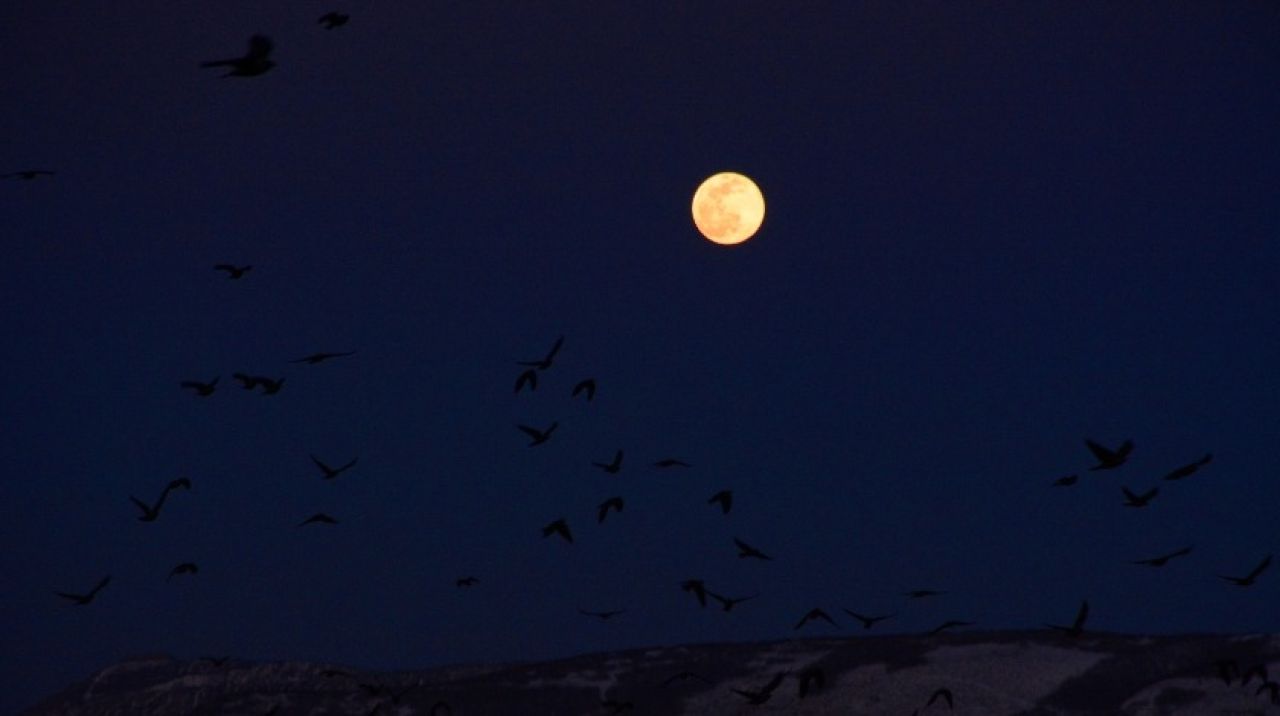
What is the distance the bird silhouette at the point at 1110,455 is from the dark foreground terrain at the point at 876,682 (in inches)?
2168

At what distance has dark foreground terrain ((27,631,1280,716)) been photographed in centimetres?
9544

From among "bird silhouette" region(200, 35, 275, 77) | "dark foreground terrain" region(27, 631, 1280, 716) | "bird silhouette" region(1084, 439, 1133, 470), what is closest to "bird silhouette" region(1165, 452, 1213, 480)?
"bird silhouette" region(1084, 439, 1133, 470)

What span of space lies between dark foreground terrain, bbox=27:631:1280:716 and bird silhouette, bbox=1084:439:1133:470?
Answer: 55075mm

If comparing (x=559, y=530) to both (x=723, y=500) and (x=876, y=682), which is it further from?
(x=876, y=682)

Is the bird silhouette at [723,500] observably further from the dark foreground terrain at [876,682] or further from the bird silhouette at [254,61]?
the dark foreground terrain at [876,682]

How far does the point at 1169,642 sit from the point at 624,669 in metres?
54.7

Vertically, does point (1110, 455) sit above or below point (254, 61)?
below

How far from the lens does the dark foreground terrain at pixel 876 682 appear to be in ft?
313

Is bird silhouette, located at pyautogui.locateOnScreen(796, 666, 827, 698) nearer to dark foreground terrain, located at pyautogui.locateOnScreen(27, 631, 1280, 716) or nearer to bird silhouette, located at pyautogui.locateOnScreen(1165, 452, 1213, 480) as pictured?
dark foreground terrain, located at pyautogui.locateOnScreen(27, 631, 1280, 716)

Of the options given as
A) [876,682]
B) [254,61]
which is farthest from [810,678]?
[254,61]

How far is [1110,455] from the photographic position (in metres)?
26.7

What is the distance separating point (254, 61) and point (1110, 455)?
18.5 meters

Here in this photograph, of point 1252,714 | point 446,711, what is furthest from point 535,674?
point 1252,714

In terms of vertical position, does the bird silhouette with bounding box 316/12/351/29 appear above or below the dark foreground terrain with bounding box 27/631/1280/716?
above
